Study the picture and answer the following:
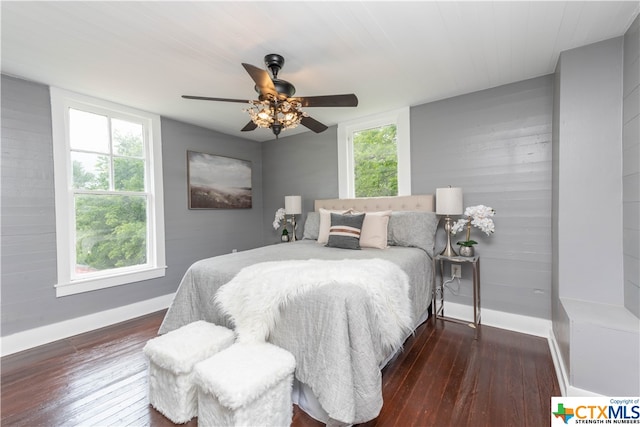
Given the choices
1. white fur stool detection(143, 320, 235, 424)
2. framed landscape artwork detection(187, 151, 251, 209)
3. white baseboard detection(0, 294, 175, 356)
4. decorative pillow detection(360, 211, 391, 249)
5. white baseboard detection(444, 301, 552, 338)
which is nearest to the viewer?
white fur stool detection(143, 320, 235, 424)

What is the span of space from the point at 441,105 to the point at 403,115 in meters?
0.45

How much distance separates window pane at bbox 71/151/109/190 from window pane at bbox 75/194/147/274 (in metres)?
0.12

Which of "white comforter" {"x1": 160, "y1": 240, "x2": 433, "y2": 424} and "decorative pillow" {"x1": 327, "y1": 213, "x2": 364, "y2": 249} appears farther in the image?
"decorative pillow" {"x1": 327, "y1": 213, "x2": 364, "y2": 249}

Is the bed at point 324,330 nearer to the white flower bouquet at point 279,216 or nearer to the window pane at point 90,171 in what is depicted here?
the window pane at point 90,171

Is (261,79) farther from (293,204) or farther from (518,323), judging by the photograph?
(518,323)

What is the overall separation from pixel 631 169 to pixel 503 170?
1.05 m

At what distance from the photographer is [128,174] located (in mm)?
3338

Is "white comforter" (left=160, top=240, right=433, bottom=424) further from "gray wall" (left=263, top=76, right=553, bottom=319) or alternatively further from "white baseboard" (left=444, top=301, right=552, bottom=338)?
"gray wall" (left=263, top=76, right=553, bottom=319)

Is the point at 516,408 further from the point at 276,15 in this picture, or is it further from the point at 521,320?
the point at 276,15

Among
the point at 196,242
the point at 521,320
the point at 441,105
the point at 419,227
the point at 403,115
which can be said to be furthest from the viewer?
the point at 196,242

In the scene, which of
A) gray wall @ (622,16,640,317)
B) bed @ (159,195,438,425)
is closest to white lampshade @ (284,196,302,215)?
bed @ (159,195,438,425)

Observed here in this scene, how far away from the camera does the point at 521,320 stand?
2729mm

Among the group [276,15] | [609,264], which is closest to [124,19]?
[276,15]

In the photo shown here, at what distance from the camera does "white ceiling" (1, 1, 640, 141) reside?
67.4 inches
